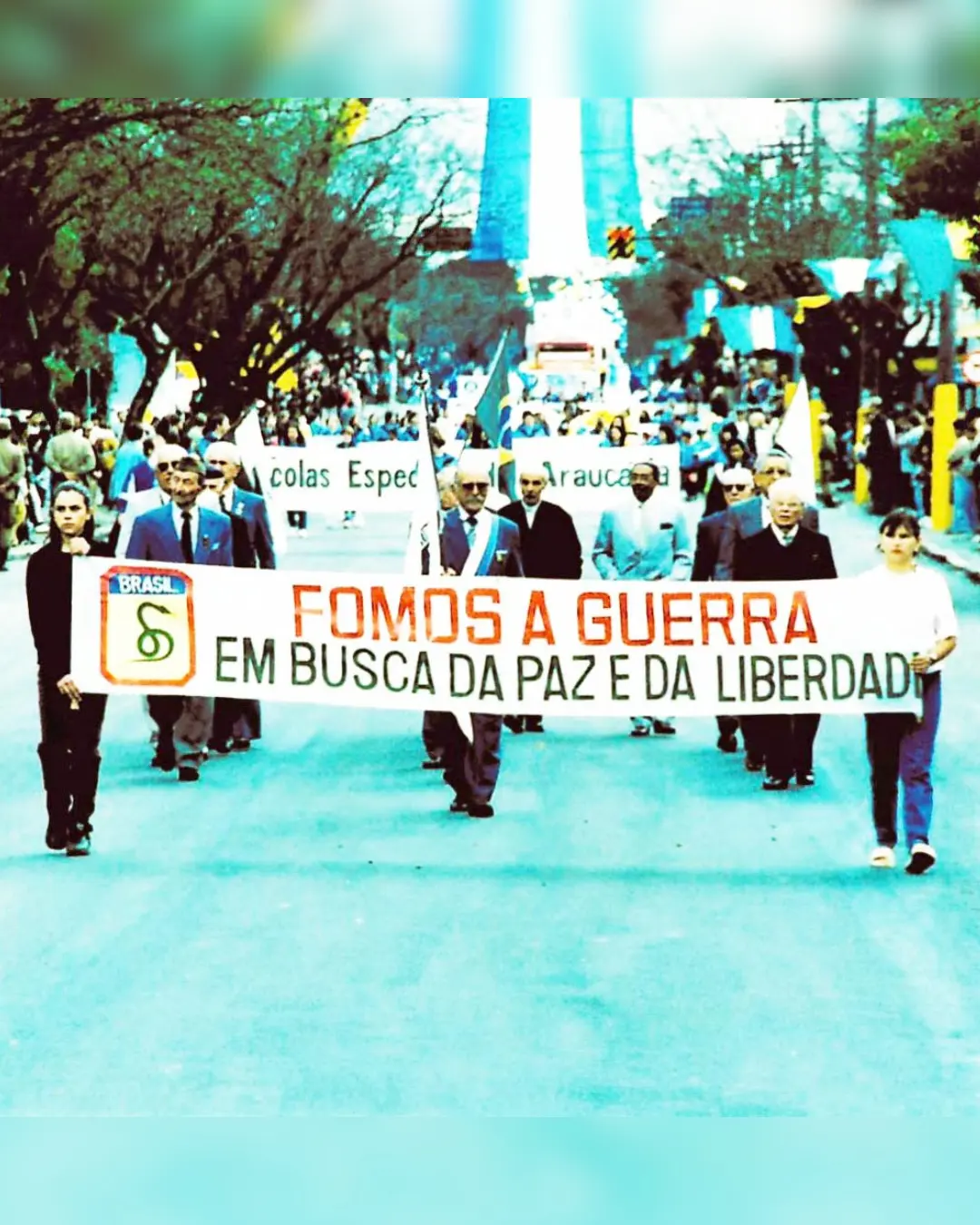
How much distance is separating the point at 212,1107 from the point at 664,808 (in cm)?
617

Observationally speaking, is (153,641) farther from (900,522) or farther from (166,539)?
(900,522)

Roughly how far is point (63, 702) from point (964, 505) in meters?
25.5

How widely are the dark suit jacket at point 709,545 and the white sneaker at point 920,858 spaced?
412 centimetres

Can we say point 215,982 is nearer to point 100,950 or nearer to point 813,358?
point 100,950

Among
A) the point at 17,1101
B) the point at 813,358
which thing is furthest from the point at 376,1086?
the point at 813,358

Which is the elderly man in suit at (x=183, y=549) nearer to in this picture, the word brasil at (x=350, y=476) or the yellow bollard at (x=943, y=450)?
the word brasil at (x=350, y=476)

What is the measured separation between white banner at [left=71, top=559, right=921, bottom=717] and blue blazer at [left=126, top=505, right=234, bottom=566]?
1.79 metres

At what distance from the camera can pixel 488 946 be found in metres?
10.3

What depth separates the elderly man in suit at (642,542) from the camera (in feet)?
55.5

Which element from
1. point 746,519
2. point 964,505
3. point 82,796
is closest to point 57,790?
point 82,796

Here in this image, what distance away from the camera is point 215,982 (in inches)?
380

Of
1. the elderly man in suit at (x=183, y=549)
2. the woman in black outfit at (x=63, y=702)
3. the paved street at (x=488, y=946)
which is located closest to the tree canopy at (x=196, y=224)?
the elderly man in suit at (x=183, y=549)

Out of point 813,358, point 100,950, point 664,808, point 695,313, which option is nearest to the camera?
point 100,950

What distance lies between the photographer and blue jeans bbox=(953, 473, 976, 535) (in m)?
35.0
